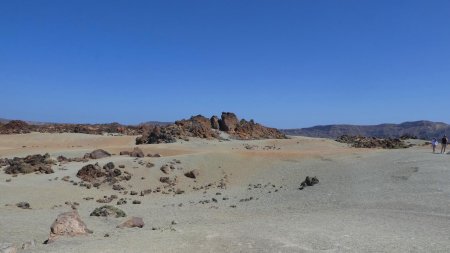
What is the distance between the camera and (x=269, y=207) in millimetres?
16797

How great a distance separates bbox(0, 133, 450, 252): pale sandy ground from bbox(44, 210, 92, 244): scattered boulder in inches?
12.7

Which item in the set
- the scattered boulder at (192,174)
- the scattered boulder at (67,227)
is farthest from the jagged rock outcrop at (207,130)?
the scattered boulder at (67,227)

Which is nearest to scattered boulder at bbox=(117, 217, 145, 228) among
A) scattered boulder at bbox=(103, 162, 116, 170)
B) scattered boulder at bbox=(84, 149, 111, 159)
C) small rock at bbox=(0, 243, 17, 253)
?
small rock at bbox=(0, 243, 17, 253)

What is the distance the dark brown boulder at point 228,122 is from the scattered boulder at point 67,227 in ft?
135

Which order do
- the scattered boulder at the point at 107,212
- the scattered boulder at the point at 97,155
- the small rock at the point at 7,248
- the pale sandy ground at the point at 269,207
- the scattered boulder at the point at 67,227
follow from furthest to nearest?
1. the scattered boulder at the point at 97,155
2. the scattered boulder at the point at 107,212
3. the scattered boulder at the point at 67,227
4. the pale sandy ground at the point at 269,207
5. the small rock at the point at 7,248

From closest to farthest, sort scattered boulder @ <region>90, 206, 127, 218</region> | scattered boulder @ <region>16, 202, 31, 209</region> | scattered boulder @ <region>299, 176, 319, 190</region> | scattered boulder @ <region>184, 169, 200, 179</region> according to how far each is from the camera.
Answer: scattered boulder @ <region>90, 206, 127, 218</region>
scattered boulder @ <region>16, 202, 31, 209</region>
scattered boulder @ <region>299, 176, 319, 190</region>
scattered boulder @ <region>184, 169, 200, 179</region>

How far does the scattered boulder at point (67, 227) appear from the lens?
33.8ft

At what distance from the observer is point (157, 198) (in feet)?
66.1

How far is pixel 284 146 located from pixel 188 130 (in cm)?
880

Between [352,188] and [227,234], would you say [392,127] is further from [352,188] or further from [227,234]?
[227,234]

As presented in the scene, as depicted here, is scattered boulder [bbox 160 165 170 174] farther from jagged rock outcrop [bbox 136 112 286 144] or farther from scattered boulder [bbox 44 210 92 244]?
jagged rock outcrop [bbox 136 112 286 144]

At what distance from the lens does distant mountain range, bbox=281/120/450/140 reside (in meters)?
117

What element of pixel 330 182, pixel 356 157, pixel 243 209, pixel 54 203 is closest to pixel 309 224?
pixel 243 209

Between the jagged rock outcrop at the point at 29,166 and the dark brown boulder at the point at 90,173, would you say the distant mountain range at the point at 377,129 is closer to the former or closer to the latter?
the jagged rock outcrop at the point at 29,166
